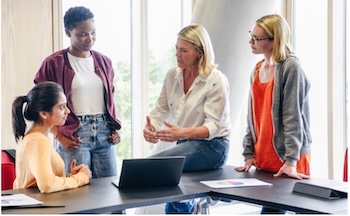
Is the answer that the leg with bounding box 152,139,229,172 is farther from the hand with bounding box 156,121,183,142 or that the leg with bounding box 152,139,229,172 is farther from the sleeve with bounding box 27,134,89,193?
the sleeve with bounding box 27,134,89,193

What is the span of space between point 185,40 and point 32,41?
137 cm

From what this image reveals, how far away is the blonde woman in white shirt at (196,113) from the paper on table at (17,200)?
777 millimetres

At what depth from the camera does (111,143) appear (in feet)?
10.4

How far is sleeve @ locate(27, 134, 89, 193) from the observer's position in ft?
7.40

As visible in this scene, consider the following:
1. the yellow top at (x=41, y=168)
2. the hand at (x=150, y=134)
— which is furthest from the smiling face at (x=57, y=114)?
the hand at (x=150, y=134)

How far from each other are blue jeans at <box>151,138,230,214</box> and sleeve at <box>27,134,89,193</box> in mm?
570

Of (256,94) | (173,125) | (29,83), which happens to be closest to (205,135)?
(173,125)

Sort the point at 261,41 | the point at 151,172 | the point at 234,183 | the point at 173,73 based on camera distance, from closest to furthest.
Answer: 1. the point at 151,172
2. the point at 234,183
3. the point at 261,41
4. the point at 173,73

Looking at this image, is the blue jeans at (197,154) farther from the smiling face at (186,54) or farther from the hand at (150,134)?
the smiling face at (186,54)

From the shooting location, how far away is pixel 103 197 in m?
2.20

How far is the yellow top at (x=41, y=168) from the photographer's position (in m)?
2.26

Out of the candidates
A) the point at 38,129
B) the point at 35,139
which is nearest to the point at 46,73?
the point at 38,129

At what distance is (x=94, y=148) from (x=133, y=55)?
63.2 inches

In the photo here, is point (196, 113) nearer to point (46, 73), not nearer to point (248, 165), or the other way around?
point (248, 165)
